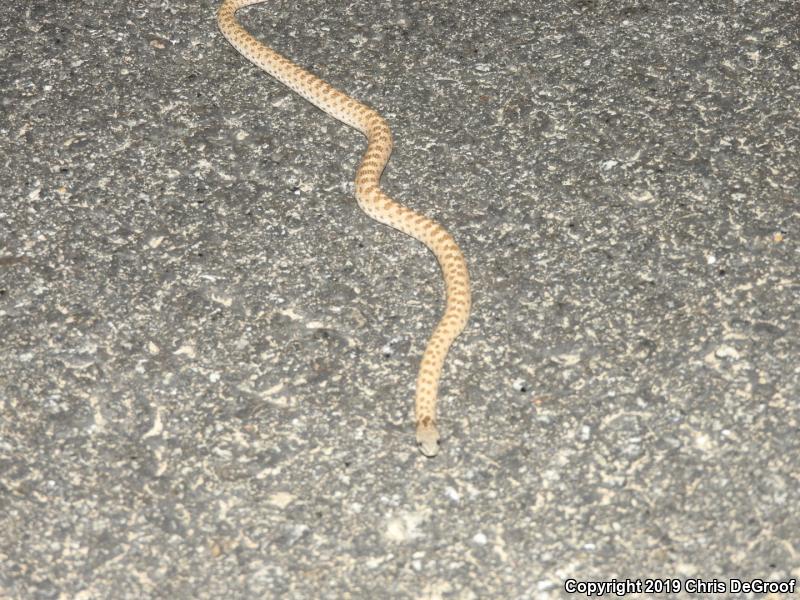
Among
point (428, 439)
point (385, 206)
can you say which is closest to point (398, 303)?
point (385, 206)

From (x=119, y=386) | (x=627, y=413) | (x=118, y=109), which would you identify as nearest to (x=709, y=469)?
(x=627, y=413)

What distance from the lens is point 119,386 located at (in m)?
5.55

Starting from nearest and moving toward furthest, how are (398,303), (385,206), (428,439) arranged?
1. (428,439)
2. (398,303)
3. (385,206)

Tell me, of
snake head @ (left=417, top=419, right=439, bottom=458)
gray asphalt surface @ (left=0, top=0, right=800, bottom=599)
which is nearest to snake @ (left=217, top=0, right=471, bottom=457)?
snake head @ (left=417, top=419, right=439, bottom=458)

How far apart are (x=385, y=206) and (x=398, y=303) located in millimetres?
692

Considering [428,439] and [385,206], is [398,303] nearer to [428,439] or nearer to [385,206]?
[385,206]

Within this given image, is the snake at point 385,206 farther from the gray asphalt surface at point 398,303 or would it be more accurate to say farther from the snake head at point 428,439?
the gray asphalt surface at point 398,303

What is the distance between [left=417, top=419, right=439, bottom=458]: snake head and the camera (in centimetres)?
510

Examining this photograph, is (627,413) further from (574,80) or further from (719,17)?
(719,17)

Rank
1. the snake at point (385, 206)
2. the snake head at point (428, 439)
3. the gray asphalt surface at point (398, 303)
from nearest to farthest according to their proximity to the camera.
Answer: the gray asphalt surface at point (398, 303) → the snake head at point (428, 439) → the snake at point (385, 206)

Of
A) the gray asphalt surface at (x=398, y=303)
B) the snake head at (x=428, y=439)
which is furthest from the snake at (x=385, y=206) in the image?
the gray asphalt surface at (x=398, y=303)

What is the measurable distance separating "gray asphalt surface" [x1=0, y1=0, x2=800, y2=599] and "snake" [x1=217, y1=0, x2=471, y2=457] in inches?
4.0

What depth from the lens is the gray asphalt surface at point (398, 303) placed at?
485 cm

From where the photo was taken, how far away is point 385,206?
632 centimetres
